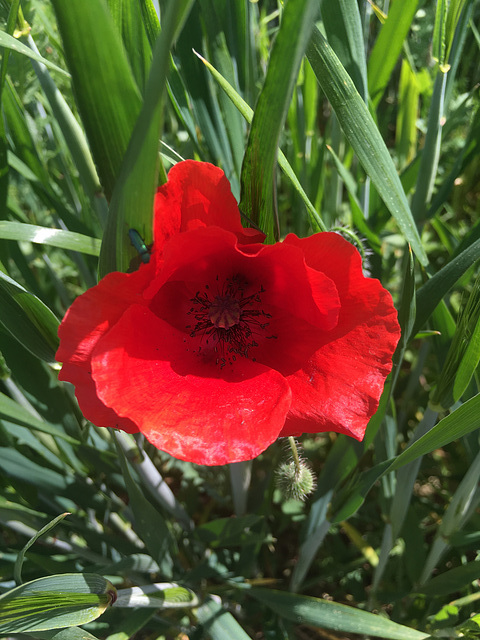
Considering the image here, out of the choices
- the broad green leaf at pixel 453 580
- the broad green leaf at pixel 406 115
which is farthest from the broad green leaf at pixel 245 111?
the broad green leaf at pixel 406 115

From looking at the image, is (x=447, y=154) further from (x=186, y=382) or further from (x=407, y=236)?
(x=186, y=382)

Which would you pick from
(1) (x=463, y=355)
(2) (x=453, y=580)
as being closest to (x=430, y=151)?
(1) (x=463, y=355)

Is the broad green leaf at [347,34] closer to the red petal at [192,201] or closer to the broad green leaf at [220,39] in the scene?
the broad green leaf at [220,39]

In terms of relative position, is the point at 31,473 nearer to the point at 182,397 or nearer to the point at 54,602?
the point at 54,602

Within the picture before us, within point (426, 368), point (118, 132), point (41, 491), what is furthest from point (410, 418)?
point (118, 132)

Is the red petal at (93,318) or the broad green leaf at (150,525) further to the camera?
the broad green leaf at (150,525)

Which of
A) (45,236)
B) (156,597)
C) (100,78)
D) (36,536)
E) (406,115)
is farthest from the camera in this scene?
(406,115)
